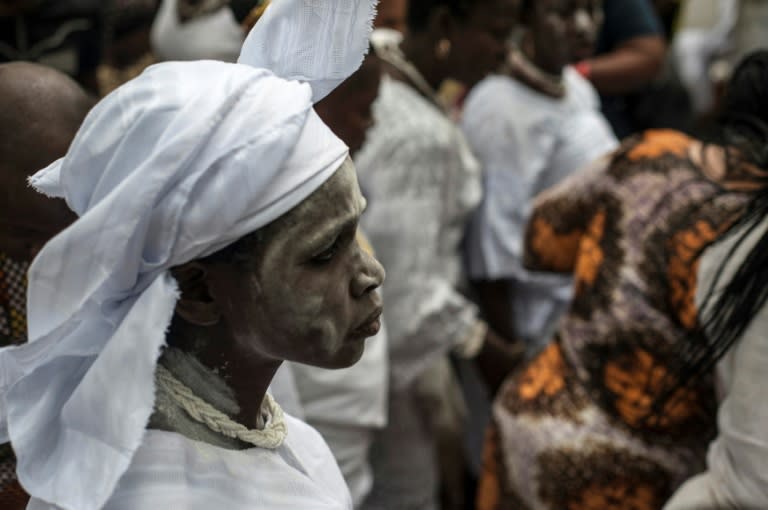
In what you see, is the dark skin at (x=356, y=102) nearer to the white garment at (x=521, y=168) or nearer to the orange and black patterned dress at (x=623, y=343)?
the orange and black patterned dress at (x=623, y=343)

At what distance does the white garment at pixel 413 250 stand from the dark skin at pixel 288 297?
1496 mm

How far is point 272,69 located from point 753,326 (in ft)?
Answer: 2.84

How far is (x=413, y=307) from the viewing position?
112 inches

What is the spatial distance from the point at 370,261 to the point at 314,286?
0.09 m

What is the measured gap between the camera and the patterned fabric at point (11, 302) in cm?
151

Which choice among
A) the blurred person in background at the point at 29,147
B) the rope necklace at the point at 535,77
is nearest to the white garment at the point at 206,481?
the blurred person in background at the point at 29,147

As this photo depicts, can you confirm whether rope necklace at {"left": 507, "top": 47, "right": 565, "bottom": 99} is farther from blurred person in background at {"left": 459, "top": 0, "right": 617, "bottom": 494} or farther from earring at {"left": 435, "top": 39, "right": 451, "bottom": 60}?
earring at {"left": 435, "top": 39, "right": 451, "bottom": 60}

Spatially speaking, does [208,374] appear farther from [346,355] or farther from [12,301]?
[12,301]

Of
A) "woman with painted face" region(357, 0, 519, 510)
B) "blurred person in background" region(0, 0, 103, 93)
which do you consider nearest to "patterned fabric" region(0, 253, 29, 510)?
"blurred person in background" region(0, 0, 103, 93)

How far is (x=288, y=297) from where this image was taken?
109 cm

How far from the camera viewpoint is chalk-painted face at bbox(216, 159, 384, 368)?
1.08 m

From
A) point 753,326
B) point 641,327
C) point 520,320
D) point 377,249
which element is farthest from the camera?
point 520,320

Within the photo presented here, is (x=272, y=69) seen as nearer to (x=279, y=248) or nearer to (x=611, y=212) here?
(x=279, y=248)

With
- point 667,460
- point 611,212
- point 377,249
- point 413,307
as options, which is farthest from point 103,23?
point 667,460
